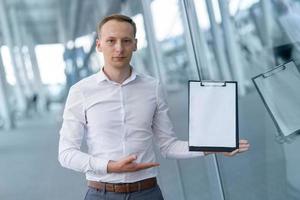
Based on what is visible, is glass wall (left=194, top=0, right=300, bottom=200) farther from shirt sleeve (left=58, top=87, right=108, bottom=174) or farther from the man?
shirt sleeve (left=58, top=87, right=108, bottom=174)

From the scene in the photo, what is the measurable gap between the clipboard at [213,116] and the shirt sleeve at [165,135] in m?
A: 0.13

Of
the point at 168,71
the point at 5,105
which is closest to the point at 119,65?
the point at 168,71

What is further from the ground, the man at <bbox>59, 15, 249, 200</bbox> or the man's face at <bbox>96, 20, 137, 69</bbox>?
the man's face at <bbox>96, 20, 137, 69</bbox>

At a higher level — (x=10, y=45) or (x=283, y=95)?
(x=10, y=45)

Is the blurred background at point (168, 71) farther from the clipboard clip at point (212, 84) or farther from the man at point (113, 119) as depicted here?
the man at point (113, 119)

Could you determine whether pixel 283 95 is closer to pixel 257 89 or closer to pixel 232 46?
pixel 257 89

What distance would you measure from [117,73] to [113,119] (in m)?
0.17

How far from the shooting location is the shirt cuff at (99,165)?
1271mm

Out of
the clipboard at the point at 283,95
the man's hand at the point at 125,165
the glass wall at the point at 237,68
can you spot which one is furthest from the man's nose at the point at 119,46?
the clipboard at the point at 283,95

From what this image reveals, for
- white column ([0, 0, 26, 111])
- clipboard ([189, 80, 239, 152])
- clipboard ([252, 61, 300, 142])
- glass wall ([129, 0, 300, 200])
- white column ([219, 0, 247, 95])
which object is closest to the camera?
clipboard ([189, 80, 239, 152])

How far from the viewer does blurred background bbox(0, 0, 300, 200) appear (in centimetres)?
229

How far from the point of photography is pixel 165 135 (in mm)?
1506

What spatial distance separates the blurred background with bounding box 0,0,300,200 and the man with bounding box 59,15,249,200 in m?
1.02

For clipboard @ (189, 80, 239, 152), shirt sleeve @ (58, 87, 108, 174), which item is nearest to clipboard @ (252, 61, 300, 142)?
clipboard @ (189, 80, 239, 152)
